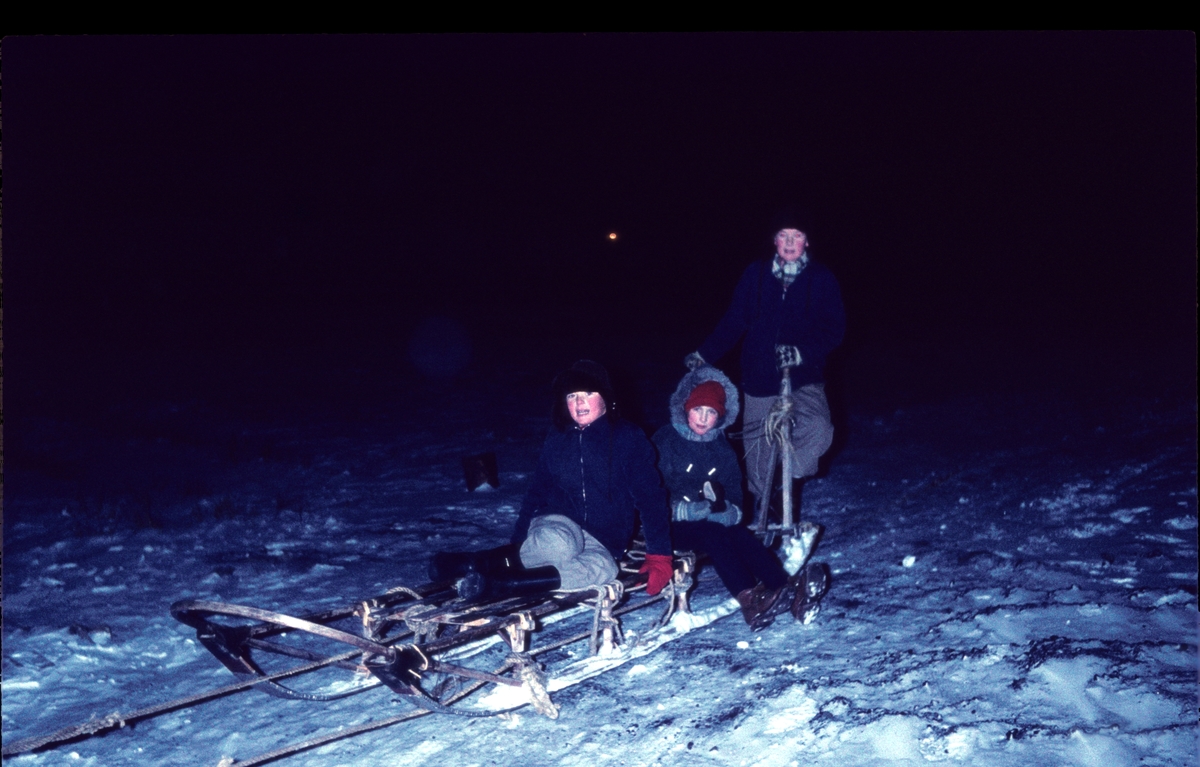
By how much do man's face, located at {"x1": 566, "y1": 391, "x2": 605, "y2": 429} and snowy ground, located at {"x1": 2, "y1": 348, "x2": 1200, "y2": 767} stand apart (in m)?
1.27

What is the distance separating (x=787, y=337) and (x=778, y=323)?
102 millimetres

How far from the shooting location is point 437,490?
8047 millimetres

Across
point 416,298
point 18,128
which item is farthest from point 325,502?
point 18,128

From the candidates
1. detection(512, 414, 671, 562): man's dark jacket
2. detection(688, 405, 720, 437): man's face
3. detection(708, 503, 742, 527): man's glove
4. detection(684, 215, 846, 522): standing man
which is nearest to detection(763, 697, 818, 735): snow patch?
detection(512, 414, 671, 562): man's dark jacket

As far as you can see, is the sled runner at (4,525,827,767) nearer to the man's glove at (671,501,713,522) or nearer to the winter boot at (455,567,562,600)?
the winter boot at (455,567,562,600)

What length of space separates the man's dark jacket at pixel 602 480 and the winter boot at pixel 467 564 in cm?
26

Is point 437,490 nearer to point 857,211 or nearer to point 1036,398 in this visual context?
point 1036,398

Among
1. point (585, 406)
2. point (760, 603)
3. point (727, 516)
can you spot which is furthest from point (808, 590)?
point (585, 406)

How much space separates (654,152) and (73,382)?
29.2 m

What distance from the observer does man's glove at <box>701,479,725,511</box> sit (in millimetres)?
Answer: 4875

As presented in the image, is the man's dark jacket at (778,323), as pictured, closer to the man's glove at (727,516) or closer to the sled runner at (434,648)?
the man's glove at (727,516)

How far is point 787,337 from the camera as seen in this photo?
213 inches

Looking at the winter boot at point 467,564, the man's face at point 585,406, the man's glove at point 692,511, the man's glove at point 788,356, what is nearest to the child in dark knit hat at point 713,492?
the man's glove at point 692,511

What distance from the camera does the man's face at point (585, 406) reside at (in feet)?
14.4
